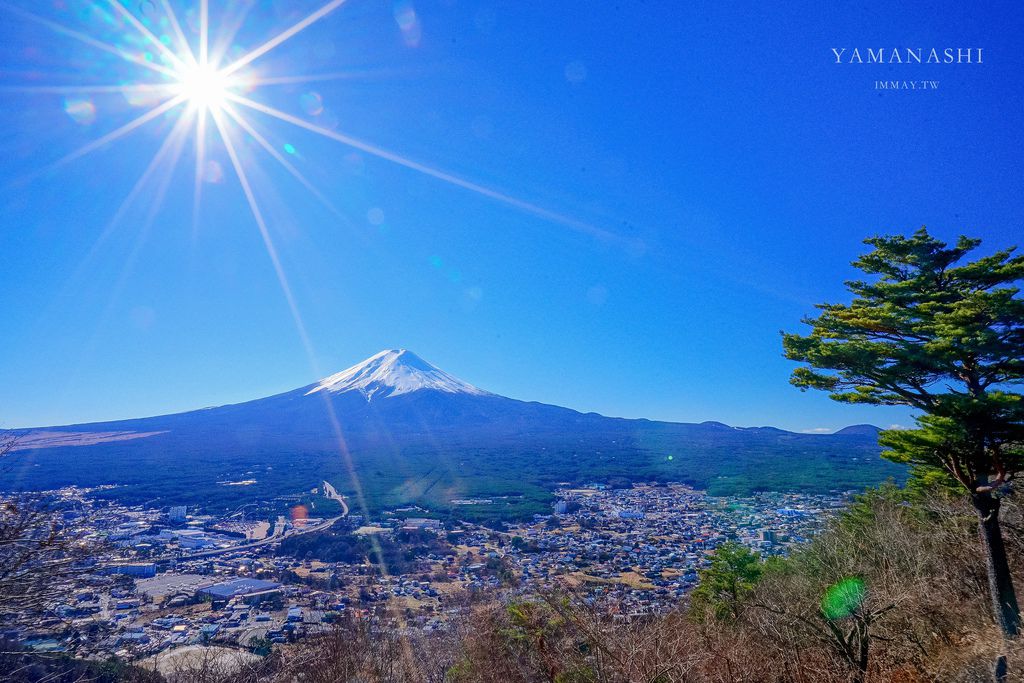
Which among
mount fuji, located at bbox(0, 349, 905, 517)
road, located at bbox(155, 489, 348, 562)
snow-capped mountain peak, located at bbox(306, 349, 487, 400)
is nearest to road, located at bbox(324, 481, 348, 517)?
road, located at bbox(155, 489, 348, 562)

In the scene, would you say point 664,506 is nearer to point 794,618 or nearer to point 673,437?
point 794,618

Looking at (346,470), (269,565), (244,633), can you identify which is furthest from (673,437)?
(244,633)

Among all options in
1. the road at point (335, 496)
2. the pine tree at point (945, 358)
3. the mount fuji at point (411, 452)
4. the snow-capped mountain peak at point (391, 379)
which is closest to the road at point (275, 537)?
the road at point (335, 496)

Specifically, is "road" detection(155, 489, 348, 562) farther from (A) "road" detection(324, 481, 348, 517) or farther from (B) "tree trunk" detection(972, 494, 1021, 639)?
(B) "tree trunk" detection(972, 494, 1021, 639)

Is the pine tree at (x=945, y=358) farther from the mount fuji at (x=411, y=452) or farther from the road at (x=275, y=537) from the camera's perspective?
the mount fuji at (x=411, y=452)

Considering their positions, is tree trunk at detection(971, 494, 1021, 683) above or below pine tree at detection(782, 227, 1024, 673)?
below

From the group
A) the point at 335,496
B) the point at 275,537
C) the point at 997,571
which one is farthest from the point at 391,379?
the point at 997,571
